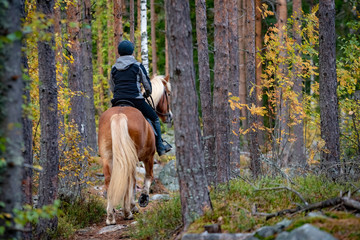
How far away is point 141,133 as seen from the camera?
29.6 feet

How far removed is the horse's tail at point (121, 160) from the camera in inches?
326

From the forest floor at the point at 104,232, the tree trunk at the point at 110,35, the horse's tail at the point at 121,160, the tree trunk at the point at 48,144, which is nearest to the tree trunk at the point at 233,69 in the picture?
the forest floor at the point at 104,232

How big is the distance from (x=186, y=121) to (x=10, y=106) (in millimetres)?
2626

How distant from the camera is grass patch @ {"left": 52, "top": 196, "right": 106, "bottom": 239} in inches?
345

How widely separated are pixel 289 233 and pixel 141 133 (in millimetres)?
4904

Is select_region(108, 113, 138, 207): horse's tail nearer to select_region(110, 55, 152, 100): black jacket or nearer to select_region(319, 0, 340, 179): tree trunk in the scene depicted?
select_region(110, 55, 152, 100): black jacket

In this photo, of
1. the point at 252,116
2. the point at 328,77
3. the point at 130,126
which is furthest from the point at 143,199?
the point at 328,77

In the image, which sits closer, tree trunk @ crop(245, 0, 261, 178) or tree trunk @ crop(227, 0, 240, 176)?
tree trunk @ crop(245, 0, 261, 178)

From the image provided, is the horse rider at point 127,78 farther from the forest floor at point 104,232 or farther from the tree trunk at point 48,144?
the forest floor at point 104,232

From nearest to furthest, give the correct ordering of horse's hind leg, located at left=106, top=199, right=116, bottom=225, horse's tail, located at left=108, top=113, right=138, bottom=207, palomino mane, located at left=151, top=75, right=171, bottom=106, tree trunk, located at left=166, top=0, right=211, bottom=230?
tree trunk, located at left=166, top=0, right=211, bottom=230 → horse's tail, located at left=108, top=113, right=138, bottom=207 → horse's hind leg, located at left=106, top=199, right=116, bottom=225 → palomino mane, located at left=151, top=75, right=171, bottom=106

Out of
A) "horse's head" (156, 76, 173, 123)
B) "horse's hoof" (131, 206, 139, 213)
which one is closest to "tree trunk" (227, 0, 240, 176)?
"horse's head" (156, 76, 173, 123)

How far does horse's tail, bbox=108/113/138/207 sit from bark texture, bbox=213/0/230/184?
2.01m

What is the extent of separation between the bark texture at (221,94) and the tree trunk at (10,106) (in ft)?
19.8

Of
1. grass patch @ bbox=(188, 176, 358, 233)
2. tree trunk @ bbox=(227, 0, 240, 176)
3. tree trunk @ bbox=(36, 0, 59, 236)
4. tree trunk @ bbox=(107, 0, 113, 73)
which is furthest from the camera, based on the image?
tree trunk @ bbox=(107, 0, 113, 73)
